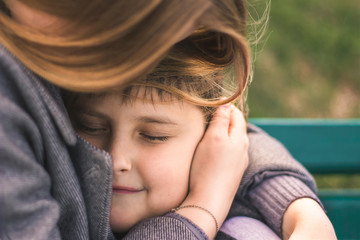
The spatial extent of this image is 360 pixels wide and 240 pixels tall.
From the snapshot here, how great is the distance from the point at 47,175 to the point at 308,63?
3078mm

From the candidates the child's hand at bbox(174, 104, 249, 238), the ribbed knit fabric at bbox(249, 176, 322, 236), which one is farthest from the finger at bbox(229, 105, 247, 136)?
the ribbed knit fabric at bbox(249, 176, 322, 236)

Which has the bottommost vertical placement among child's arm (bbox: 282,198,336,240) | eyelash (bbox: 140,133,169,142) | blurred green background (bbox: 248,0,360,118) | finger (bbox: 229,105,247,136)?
blurred green background (bbox: 248,0,360,118)

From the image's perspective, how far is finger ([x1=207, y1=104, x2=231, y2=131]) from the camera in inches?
57.7

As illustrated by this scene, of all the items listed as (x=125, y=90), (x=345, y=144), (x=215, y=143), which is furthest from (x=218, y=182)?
(x=345, y=144)

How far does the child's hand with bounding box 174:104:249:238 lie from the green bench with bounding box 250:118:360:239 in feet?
1.77

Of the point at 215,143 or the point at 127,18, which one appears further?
the point at 215,143

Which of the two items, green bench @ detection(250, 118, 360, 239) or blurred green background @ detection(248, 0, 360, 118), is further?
blurred green background @ detection(248, 0, 360, 118)

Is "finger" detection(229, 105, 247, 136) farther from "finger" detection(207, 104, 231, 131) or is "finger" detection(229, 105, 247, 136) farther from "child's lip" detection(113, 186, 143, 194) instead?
"child's lip" detection(113, 186, 143, 194)

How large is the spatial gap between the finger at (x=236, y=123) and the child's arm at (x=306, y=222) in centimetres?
28

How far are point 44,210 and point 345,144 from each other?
Result: 1.43m

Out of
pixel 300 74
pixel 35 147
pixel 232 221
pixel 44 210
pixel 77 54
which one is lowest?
pixel 300 74

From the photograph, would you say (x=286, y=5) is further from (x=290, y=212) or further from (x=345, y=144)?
(x=290, y=212)

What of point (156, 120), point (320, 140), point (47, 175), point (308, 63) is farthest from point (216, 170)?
point (308, 63)

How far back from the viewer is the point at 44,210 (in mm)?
982
